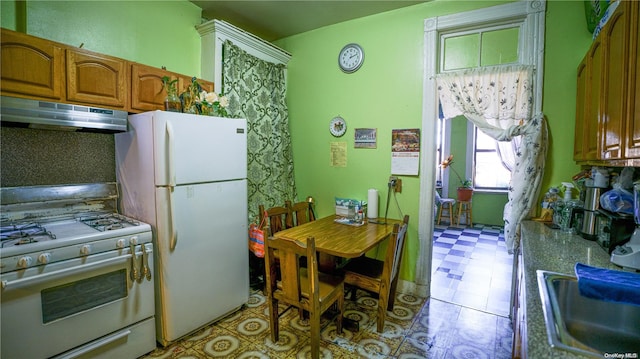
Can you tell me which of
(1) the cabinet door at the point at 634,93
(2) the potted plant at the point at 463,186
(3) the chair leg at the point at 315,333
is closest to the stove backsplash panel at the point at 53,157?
(3) the chair leg at the point at 315,333

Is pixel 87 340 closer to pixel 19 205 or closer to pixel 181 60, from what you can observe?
pixel 19 205

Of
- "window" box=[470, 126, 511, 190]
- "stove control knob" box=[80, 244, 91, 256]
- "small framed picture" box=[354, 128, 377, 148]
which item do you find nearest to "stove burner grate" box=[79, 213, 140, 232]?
"stove control knob" box=[80, 244, 91, 256]

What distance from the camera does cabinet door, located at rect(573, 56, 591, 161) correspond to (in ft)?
6.17

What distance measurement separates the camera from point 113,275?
1832 millimetres

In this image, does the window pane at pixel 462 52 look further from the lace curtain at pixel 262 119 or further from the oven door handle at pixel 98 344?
the oven door handle at pixel 98 344

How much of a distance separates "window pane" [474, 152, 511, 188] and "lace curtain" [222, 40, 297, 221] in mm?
4450

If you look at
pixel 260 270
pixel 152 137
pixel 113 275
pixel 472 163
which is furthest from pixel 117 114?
pixel 472 163

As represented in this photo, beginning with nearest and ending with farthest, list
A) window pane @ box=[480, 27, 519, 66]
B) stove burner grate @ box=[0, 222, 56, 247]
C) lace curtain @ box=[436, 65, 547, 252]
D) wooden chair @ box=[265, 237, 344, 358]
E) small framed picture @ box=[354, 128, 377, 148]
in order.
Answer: stove burner grate @ box=[0, 222, 56, 247]
wooden chair @ box=[265, 237, 344, 358]
lace curtain @ box=[436, 65, 547, 252]
window pane @ box=[480, 27, 519, 66]
small framed picture @ box=[354, 128, 377, 148]

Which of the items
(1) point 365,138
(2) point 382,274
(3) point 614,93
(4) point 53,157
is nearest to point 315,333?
(2) point 382,274

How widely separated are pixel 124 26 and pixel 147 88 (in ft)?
1.78

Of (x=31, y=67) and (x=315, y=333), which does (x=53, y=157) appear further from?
(x=315, y=333)

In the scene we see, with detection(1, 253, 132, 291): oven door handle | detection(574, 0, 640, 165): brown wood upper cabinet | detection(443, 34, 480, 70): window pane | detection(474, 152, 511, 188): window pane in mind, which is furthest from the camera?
detection(474, 152, 511, 188): window pane

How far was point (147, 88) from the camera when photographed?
229cm

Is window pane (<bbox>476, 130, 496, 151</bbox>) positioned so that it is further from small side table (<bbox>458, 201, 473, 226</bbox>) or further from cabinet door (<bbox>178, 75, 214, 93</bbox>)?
cabinet door (<bbox>178, 75, 214, 93</bbox>)
